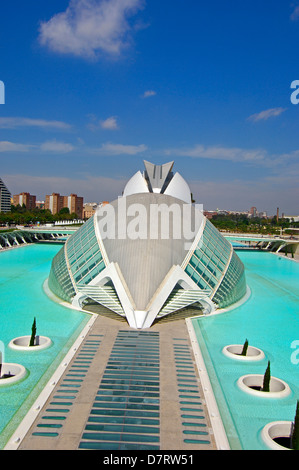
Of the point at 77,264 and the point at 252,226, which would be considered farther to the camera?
the point at 252,226

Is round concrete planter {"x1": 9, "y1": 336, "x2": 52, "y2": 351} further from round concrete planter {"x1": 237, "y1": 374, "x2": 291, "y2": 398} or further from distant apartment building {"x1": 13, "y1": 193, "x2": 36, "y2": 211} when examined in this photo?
distant apartment building {"x1": 13, "y1": 193, "x2": 36, "y2": 211}

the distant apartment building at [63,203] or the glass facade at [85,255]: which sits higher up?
the distant apartment building at [63,203]

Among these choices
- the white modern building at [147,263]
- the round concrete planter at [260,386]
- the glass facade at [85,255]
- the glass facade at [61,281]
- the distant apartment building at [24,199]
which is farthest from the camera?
the distant apartment building at [24,199]

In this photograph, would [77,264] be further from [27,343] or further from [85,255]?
[27,343]

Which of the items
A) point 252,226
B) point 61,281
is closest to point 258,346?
point 61,281

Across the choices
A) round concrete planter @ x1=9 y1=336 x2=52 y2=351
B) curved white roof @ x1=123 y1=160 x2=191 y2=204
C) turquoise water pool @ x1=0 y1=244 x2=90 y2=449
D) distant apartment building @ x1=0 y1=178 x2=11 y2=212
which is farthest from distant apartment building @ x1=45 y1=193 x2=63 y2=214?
round concrete planter @ x1=9 y1=336 x2=52 y2=351

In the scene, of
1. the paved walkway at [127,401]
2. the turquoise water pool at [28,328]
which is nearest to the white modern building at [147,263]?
the turquoise water pool at [28,328]

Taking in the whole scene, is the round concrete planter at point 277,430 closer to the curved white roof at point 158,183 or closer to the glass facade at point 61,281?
the glass facade at point 61,281
